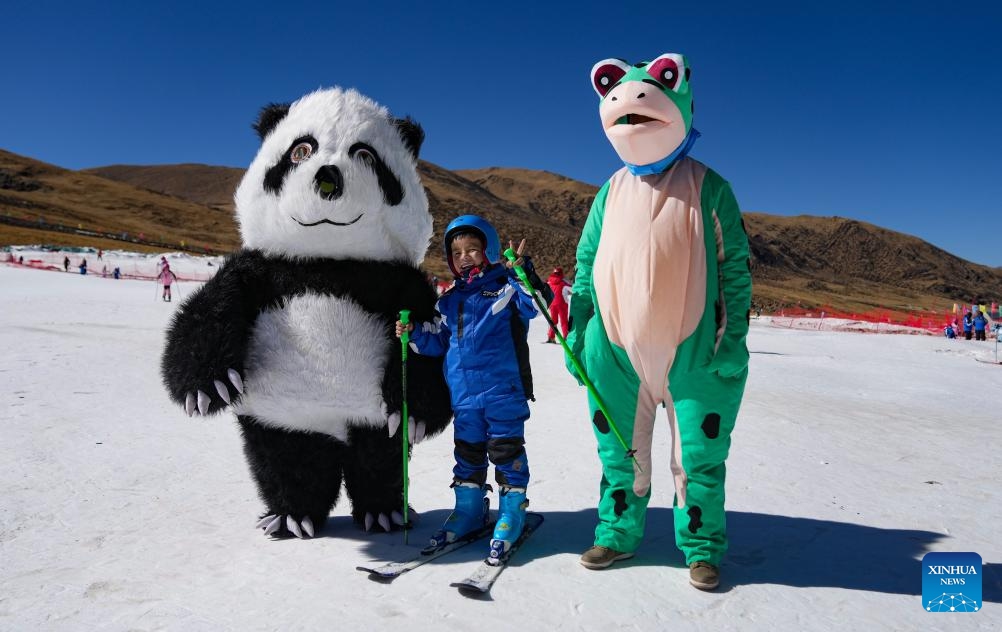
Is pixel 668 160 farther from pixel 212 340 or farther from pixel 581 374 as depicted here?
pixel 212 340

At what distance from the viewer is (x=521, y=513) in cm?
292

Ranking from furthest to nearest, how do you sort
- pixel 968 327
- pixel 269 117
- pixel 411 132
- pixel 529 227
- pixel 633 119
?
pixel 529 227
pixel 968 327
pixel 411 132
pixel 269 117
pixel 633 119

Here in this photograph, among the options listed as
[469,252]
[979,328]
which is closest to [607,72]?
[469,252]

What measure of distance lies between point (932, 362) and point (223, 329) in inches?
489

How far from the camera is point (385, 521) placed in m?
3.23

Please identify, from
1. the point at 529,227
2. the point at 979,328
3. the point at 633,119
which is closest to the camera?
the point at 633,119

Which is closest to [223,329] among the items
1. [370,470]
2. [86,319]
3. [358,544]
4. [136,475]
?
[370,470]

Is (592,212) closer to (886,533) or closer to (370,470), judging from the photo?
(370,470)

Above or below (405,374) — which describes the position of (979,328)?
above

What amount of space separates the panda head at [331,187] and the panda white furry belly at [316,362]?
309mm

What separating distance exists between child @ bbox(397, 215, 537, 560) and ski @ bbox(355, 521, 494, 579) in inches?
1.3

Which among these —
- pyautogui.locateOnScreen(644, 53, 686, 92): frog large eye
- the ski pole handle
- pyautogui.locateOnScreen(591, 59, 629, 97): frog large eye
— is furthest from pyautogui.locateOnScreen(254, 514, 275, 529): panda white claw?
pyautogui.locateOnScreen(644, 53, 686, 92): frog large eye

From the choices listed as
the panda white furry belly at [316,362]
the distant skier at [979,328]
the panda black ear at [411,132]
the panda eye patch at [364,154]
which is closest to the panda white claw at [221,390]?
the panda white furry belly at [316,362]

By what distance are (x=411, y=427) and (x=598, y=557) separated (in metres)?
1.00
